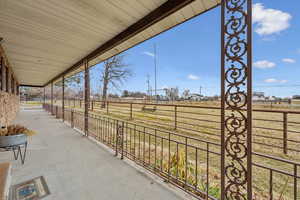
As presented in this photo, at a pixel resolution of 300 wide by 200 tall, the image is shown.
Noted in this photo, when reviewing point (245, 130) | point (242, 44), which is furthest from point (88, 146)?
point (242, 44)

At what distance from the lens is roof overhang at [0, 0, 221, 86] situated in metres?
1.84

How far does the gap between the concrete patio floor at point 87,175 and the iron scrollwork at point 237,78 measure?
0.75 metres

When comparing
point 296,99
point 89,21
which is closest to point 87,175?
point 89,21

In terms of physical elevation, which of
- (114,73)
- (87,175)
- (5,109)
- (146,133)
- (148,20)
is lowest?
(87,175)

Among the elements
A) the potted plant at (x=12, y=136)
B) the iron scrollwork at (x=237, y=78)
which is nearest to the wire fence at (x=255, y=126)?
the iron scrollwork at (x=237, y=78)

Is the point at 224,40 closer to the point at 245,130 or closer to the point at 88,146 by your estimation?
the point at 245,130

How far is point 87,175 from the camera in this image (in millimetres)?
2014

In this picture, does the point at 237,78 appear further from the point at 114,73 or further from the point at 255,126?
the point at 114,73

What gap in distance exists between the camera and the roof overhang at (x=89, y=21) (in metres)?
1.84

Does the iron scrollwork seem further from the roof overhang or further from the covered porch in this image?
the roof overhang

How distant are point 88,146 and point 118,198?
1956 millimetres

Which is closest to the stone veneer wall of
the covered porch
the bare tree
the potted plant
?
the covered porch

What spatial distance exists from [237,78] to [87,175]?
7.00 ft

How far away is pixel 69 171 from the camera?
212 centimetres
